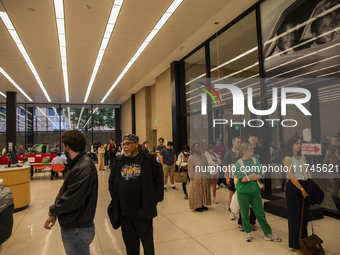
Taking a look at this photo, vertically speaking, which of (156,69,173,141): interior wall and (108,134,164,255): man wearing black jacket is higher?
(156,69,173,141): interior wall

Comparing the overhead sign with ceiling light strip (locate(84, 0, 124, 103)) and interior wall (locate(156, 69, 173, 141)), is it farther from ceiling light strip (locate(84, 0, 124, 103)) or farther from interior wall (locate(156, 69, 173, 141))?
interior wall (locate(156, 69, 173, 141))

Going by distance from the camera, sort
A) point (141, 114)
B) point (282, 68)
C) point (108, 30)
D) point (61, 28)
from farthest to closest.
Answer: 1. point (141, 114)
2. point (108, 30)
3. point (61, 28)
4. point (282, 68)

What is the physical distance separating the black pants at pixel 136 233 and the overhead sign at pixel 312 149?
4.06 meters

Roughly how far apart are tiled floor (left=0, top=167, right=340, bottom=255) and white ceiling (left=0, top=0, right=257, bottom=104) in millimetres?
5121

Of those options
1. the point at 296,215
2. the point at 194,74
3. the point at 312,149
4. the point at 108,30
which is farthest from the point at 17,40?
the point at 296,215

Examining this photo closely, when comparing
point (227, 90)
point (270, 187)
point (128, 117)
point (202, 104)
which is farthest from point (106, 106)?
point (270, 187)

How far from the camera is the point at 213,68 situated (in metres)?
9.18

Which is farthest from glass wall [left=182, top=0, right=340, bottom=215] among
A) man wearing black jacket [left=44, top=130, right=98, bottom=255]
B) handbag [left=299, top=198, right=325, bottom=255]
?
man wearing black jacket [left=44, top=130, right=98, bottom=255]

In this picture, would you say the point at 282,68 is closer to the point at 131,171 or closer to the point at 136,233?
the point at 131,171

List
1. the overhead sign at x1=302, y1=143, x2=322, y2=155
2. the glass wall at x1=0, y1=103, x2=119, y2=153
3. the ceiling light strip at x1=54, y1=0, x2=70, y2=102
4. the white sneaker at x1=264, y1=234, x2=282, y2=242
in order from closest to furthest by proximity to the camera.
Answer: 1. the white sneaker at x1=264, y1=234, x2=282, y2=242
2. the overhead sign at x1=302, y1=143, x2=322, y2=155
3. the ceiling light strip at x1=54, y1=0, x2=70, y2=102
4. the glass wall at x1=0, y1=103, x2=119, y2=153

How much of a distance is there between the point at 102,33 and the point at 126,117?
1448cm

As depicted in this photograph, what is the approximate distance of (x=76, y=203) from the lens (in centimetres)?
210

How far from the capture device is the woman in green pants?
3840 millimetres

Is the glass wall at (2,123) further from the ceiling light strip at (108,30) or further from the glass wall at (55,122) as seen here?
the ceiling light strip at (108,30)
